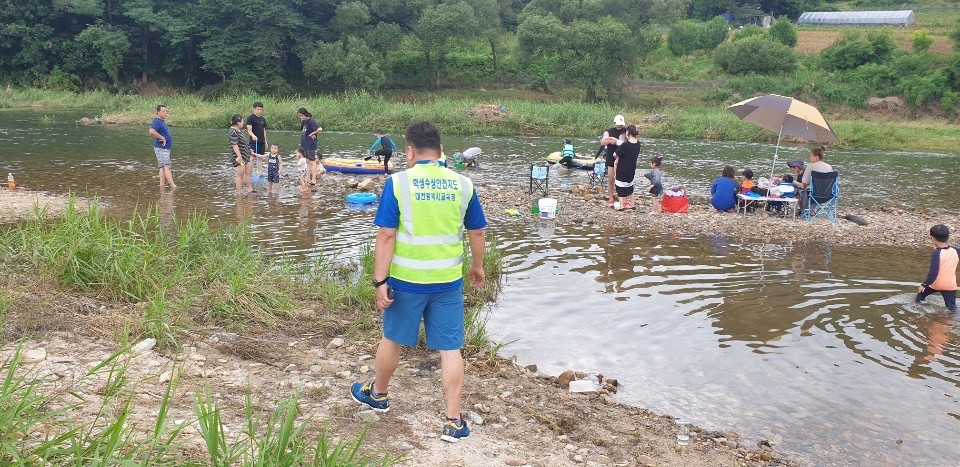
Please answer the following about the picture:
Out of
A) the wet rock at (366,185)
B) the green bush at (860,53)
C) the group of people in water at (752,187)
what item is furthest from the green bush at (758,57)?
the wet rock at (366,185)

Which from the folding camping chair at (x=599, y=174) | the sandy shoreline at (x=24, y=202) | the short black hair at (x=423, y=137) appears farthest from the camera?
the folding camping chair at (x=599, y=174)

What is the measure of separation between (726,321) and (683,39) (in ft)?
214

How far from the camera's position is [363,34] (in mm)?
60281

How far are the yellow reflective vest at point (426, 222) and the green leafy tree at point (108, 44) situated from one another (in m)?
59.1

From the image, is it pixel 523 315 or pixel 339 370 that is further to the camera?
pixel 523 315

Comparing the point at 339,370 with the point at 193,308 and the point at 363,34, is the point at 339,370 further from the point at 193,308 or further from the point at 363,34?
the point at 363,34

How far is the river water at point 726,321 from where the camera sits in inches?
240

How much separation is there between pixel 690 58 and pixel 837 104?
19.3 meters

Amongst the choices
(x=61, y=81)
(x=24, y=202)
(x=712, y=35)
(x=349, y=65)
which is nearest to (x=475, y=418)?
(x=24, y=202)

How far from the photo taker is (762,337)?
7.98m

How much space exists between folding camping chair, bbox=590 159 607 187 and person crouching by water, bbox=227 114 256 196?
7.78m

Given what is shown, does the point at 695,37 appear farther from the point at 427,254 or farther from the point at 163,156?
the point at 427,254

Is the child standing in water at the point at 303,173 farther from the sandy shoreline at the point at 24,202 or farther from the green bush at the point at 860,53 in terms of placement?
the green bush at the point at 860,53

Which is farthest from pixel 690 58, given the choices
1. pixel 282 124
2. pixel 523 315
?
pixel 523 315
